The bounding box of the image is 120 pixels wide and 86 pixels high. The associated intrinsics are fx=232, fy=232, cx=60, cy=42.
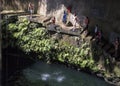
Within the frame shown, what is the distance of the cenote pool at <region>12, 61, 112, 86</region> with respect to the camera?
17894 millimetres

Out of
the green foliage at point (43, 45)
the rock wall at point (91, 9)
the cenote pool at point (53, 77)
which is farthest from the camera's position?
the rock wall at point (91, 9)

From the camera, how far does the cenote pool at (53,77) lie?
17894mm

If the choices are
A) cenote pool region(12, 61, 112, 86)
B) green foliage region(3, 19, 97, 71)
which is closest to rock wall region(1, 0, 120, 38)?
green foliage region(3, 19, 97, 71)

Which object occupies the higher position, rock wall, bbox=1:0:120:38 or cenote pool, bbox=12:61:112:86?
rock wall, bbox=1:0:120:38

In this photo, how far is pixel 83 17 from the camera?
71.3 ft

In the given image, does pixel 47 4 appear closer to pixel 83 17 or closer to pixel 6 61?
pixel 83 17

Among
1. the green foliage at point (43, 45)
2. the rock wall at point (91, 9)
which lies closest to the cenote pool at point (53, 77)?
the green foliage at point (43, 45)

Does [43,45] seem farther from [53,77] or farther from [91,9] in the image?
[91,9]

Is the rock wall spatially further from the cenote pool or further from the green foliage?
the cenote pool

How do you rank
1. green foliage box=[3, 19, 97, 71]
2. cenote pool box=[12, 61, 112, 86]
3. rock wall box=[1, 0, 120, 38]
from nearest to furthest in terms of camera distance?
cenote pool box=[12, 61, 112, 86], green foliage box=[3, 19, 97, 71], rock wall box=[1, 0, 120, 38]

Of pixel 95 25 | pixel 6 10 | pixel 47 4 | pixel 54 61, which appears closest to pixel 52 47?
pixel 54 61

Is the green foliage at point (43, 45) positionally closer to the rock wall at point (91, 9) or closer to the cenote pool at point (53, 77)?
the cenote pool at point (53, 77)

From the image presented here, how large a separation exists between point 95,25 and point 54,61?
491 cm

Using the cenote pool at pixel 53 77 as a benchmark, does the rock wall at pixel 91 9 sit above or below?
above
